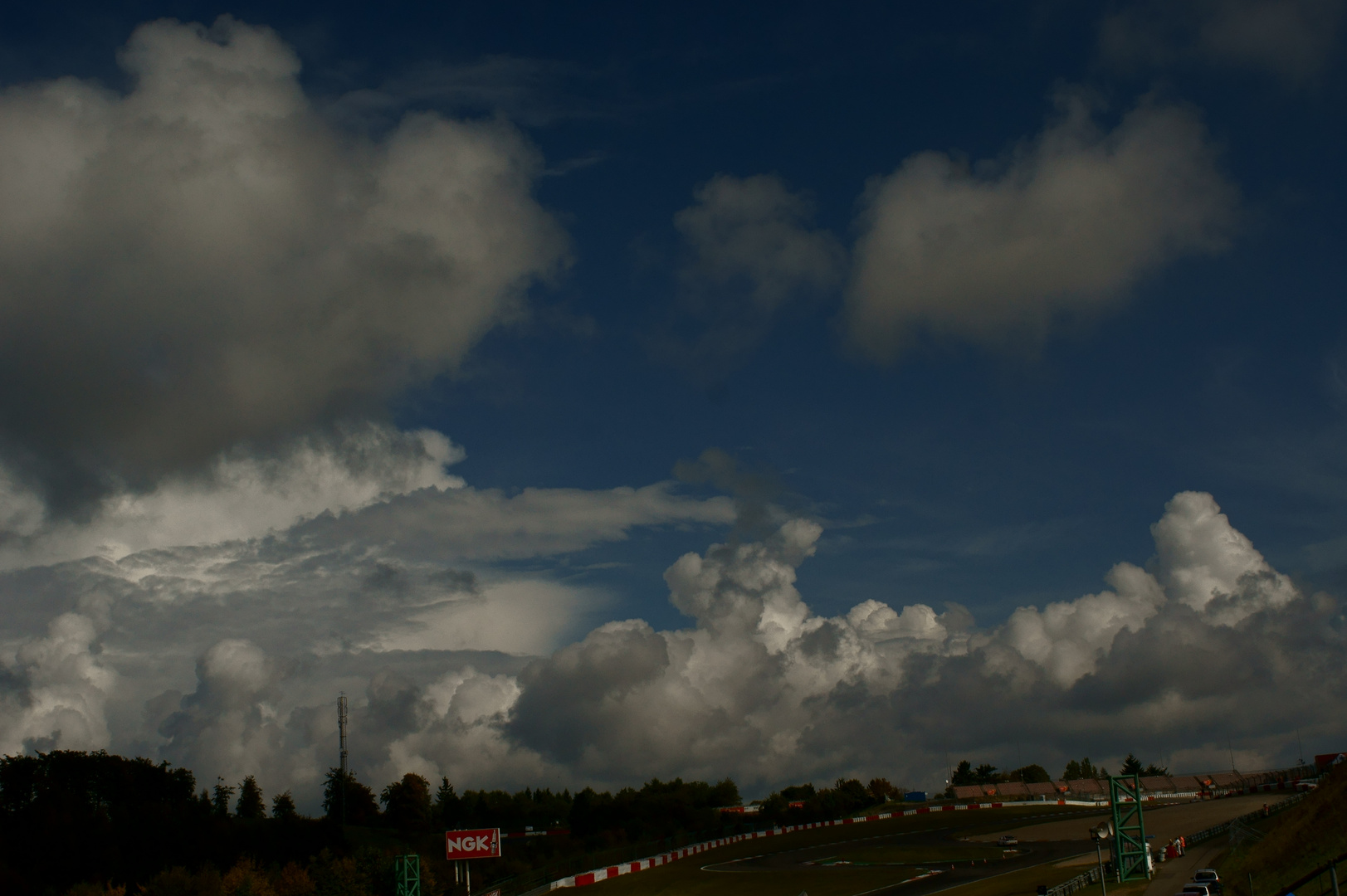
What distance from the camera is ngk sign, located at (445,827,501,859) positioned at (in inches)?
3388

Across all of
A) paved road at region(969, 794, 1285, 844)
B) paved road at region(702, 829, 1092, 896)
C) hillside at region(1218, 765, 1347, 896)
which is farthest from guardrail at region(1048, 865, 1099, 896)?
paved road at region(969, 794, 1285, 844)

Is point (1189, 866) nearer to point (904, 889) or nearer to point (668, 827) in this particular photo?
point (904, 889)

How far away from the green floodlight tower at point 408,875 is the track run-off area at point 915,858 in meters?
14.4

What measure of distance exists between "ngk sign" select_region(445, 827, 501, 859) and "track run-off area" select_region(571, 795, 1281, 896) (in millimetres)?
9329

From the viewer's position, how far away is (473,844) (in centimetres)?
8700

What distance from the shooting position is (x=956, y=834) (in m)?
125

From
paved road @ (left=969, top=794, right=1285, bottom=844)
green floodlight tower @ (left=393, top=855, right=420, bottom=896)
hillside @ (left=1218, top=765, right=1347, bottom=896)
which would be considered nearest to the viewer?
hillside @ (left=1218, top=765, right=1347, bottom=896)

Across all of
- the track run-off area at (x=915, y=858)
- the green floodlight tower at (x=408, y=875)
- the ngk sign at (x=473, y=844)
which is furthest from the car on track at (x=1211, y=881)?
the green floodlight tower at (x=408, y=875)

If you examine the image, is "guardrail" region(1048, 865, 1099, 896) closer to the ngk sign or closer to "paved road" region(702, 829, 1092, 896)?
"paved road" region(702, 829, 1092, 896)

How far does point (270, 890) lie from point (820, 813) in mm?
107730

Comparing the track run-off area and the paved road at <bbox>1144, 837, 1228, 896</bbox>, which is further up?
the paved road at <bbox>1144, 837, 1228, 896</bbox>

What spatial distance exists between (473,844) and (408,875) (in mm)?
5788

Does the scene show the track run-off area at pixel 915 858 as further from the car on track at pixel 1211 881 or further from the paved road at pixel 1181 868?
the car on track at pixel 1211 881

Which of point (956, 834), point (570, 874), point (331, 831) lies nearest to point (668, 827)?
point (331, 831)
